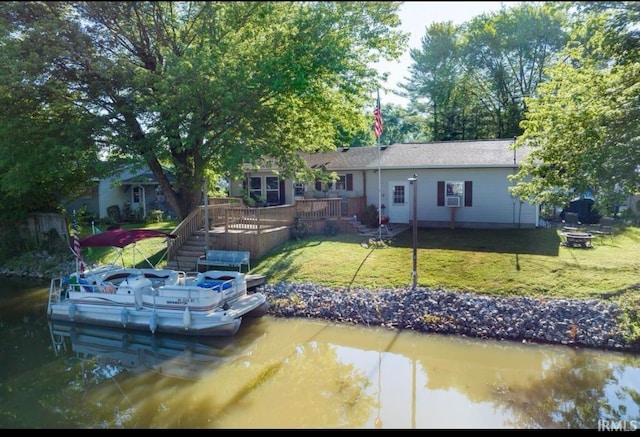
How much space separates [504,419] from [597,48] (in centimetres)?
852

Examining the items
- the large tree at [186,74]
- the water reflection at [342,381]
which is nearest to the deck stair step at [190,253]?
the large tree at [186,74]

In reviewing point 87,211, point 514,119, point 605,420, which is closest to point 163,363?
point 605,420

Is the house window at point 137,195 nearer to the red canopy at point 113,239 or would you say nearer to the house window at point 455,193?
the red canopy at point 113,239

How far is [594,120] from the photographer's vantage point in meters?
9.88

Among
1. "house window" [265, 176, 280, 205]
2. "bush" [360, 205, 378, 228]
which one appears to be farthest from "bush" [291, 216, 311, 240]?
"house window" [265, 176, 280, 205]

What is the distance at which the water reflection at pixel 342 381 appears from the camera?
6.79m

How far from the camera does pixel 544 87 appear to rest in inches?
455

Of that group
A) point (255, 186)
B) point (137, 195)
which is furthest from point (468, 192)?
point (137, 195)

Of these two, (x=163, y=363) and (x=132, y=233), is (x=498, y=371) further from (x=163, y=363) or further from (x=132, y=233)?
(x=132, y=233)

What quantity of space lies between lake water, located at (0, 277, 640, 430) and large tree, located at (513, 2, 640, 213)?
3.86 meters

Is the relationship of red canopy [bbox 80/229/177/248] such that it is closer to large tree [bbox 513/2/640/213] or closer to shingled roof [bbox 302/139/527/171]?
shingled roof [bbox 302/139/527/171]

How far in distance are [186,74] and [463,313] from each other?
980 centimetres

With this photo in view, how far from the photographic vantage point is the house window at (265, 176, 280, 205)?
22.4 meters

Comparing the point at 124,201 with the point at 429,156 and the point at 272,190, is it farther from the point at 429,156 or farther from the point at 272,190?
the point at 429,156
